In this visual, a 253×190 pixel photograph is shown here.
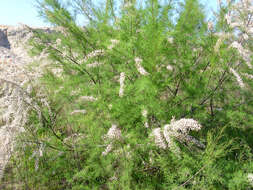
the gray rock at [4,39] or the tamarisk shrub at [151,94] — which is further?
the gray rock at [4,39]

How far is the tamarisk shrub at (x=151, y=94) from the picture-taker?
2.63 m

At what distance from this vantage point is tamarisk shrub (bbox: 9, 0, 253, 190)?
8.62 ft

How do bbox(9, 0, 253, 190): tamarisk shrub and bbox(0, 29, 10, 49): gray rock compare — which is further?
bbox(0, 29, 10, 49): gray rock

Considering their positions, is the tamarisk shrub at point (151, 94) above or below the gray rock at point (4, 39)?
below

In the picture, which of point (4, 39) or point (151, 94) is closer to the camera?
point (151, 94)

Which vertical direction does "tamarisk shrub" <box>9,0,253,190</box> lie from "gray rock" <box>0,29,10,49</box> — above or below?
below

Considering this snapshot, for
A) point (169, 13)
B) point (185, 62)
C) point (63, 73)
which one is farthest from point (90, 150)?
point (169, 13)

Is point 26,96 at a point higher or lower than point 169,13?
lower

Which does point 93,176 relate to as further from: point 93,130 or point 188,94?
point 188,94

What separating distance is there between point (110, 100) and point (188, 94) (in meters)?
1.23

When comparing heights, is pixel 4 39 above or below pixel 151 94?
above

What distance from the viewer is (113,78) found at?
12.6ft

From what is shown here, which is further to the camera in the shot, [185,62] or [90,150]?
[90,150]

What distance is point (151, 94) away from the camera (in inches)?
112
